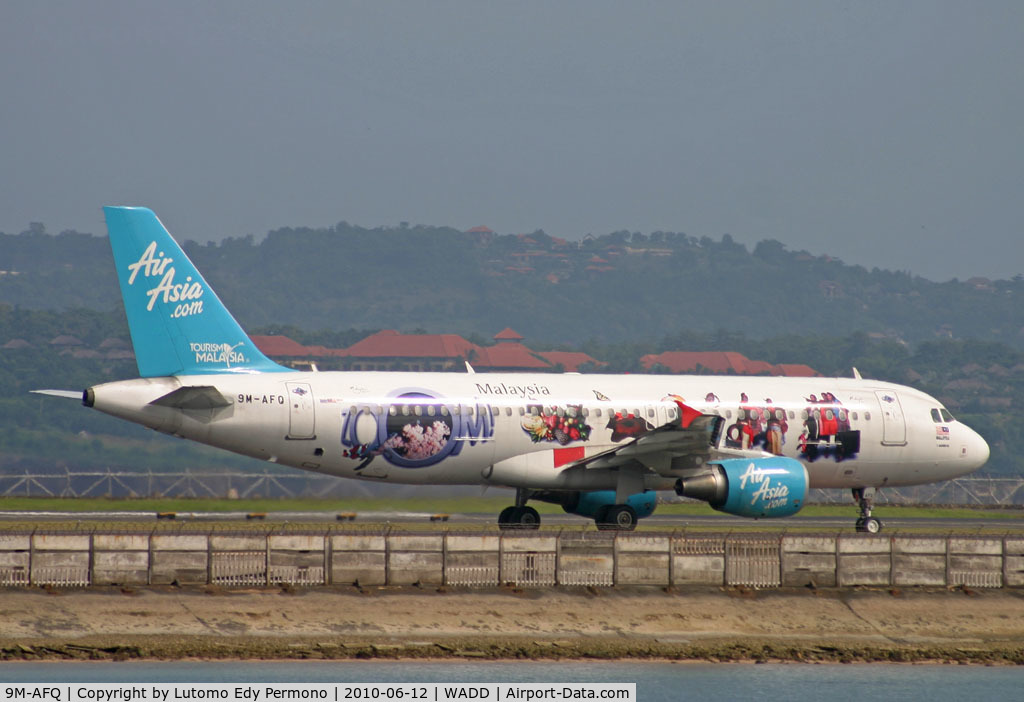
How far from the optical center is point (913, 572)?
1567 inches

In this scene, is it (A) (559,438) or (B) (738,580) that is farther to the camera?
(A) (559,438)

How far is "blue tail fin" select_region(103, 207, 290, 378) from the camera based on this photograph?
41281 mm

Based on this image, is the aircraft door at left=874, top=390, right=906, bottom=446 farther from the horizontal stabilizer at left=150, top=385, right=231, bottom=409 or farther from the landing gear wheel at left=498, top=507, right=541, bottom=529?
the horizontal stabilizer at left=150, top=385, right=231, bottom=409

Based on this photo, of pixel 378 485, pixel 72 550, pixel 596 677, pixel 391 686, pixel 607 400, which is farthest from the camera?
pixel 378 485

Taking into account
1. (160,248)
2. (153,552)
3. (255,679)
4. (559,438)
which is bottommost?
(255,679)

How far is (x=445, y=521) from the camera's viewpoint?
49875mm

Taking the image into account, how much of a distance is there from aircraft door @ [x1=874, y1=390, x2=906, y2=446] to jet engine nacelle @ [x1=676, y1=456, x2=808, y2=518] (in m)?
5.79

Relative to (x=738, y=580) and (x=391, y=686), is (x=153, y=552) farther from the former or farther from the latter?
(x=738, y=580)

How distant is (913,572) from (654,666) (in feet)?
29.8

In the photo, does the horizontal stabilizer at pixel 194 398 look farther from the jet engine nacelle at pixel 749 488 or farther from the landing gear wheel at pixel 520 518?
the jet engine nacelle at pixel 749 488

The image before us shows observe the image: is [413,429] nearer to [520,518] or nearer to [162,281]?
[520,518]

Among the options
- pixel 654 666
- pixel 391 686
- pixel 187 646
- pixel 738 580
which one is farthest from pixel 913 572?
pixel 187 646
